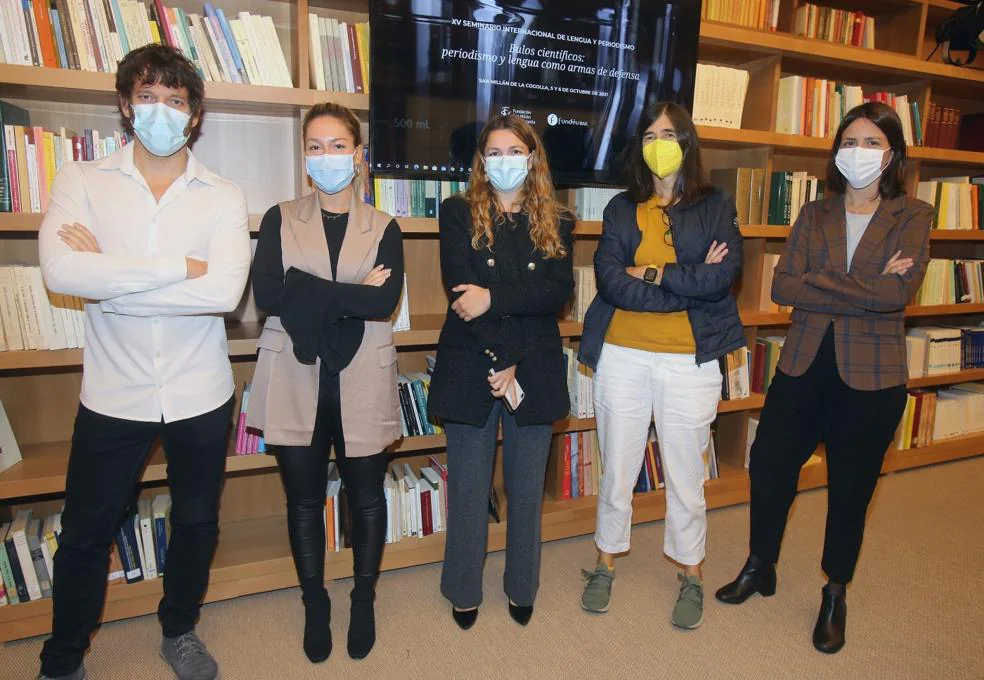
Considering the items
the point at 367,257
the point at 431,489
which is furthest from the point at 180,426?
the point at 431,489

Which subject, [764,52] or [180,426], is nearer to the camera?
[180,426]

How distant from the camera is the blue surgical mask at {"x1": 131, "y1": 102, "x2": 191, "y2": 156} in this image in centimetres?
179

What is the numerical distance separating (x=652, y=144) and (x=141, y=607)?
2321 mm

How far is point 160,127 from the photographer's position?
5.93 feet

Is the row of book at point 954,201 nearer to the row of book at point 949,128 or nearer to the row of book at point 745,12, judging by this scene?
the row of book at point 949,128

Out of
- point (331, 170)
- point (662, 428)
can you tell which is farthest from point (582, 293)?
point (331, 170)

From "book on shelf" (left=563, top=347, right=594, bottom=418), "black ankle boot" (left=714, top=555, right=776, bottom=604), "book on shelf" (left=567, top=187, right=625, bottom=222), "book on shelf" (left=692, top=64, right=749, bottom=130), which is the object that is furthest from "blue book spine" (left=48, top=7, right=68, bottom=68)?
"black ankle boot" (left=714, top=555, right=776, bottom=604)

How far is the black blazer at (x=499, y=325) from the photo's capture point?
2.10 metres

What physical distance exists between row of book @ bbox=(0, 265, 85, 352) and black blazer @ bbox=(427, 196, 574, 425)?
120cm

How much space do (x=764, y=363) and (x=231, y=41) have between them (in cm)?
273

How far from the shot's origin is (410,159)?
2.57 m

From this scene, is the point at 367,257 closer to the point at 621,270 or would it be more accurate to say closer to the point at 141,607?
the point at 621,270

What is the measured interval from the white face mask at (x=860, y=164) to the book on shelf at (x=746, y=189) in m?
0.92

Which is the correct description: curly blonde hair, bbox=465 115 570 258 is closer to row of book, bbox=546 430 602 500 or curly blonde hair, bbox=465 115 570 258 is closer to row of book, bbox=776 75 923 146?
row of book, bbox=546 430 602 500
